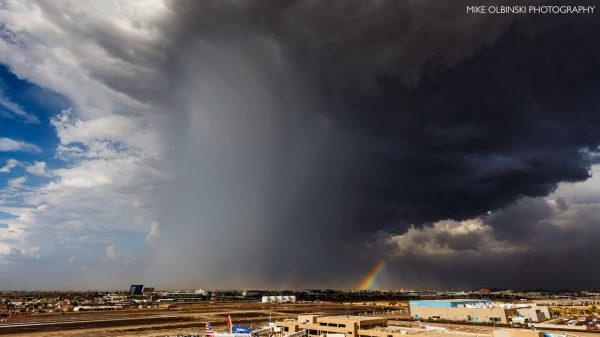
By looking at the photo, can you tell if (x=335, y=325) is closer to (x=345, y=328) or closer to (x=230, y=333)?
(x=345, y=328)

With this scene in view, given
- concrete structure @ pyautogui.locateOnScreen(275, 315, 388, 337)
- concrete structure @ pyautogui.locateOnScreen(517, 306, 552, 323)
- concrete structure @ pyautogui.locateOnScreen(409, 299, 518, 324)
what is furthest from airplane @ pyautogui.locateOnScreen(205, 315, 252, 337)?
concrete structure @ pyautogui.locateOnScreen(517, 306, 552, 323)

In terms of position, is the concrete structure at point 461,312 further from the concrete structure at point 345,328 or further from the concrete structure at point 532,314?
the concrete structure at point 345,328

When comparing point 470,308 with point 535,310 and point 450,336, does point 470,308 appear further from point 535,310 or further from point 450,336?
point 450,336

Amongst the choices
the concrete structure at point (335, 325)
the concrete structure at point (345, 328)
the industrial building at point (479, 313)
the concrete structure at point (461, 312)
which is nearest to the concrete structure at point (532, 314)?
the industrial building at point (479, 313)

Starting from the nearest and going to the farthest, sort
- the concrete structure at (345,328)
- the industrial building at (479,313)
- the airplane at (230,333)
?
the concrete structure at (345,328), the airplane at (230,333), the industrial building at (479,313)

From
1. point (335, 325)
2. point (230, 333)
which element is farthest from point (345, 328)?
point (230, 333)

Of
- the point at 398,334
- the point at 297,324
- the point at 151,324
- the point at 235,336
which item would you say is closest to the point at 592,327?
the point at 398,334

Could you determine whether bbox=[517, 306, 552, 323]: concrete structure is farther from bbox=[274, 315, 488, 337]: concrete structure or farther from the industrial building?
bbox=[274, 315, 488, 337]: concrete structure

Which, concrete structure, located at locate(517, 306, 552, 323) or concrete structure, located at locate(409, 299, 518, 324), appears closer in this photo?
concrete structure, located at locate(409, 299, 518, 324)
